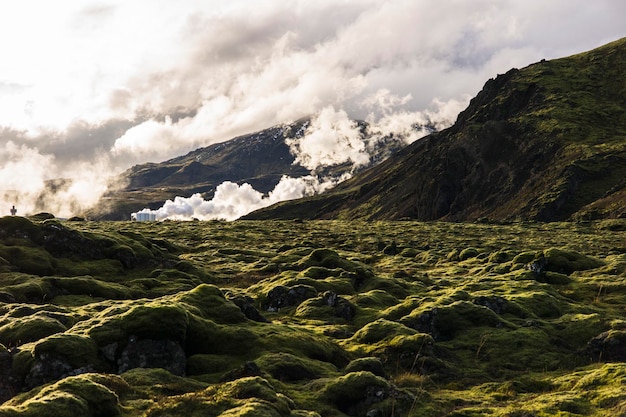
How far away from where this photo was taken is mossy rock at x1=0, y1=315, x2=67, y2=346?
27.8m

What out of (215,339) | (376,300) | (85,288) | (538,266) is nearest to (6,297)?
(85,288)

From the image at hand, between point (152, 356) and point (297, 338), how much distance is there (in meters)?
9.86

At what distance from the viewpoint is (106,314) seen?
30.8 meters

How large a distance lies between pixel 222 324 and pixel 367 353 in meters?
9.87

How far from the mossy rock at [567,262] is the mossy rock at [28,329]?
60548 millimetres

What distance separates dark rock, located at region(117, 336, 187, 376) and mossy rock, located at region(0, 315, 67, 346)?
6060 mm

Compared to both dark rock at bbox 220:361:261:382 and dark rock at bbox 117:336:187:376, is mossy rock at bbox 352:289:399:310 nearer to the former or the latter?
dark rock at bbox 220:361:261:382

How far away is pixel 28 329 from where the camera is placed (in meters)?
28.3

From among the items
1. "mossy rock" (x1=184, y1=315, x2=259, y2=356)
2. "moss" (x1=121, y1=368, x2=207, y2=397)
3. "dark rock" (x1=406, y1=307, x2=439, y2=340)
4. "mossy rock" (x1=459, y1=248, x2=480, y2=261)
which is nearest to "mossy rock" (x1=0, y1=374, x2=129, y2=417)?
"moss" (x1=121, y1=368, x2=207, y2=397)

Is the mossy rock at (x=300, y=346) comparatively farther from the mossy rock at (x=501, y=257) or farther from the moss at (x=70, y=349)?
the mossy rock at (x=501, y=257)

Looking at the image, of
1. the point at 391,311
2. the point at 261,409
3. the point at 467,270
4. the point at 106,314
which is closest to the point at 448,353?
the point at 391,311

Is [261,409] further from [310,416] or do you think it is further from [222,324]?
[222,324]

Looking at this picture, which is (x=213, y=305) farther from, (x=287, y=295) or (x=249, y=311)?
(x=287, y=295)

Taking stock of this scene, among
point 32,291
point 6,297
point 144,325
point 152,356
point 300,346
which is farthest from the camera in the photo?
point 32,291
